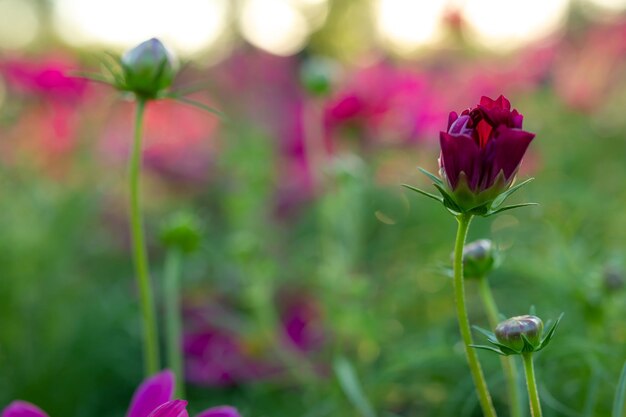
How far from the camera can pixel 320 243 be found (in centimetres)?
116

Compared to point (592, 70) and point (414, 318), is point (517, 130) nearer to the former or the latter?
point (414, 318)

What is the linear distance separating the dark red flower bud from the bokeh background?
0.13 m

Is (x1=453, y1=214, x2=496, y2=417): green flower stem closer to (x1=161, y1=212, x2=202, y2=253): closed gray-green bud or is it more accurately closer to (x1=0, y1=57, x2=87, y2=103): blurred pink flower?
(x1=161, y1=212, x2=202, y2=253): closed gray-green bud

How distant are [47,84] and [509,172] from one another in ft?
3.65

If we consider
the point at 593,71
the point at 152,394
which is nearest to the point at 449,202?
the point at 152,394

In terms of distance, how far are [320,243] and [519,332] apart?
2.79ft

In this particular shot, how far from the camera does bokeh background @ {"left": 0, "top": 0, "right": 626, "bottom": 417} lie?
2.06 feet

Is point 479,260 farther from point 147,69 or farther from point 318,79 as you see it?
point 318,79

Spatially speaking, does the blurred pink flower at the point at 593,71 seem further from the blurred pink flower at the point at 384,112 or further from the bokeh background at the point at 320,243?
the blurred pink flower at the point at 384,112

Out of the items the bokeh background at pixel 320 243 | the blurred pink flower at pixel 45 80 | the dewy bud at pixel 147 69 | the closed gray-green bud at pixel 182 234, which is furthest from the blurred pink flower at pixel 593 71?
the dewy bud at pixel 147 69

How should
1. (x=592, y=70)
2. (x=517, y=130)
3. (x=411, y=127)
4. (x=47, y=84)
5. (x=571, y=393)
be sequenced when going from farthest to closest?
(x=592, y=70)
(x=47, y=84)
(x=411, y=127)
(x=571, y=393)
(x=517, y=130)

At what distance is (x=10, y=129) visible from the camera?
136 centimetres

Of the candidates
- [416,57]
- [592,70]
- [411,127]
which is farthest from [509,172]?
[416,57]

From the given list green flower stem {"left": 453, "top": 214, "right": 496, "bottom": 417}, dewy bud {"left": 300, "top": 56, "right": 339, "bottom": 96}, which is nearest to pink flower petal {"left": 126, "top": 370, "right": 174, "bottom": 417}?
green flower stem {"left": 453, "top": 214, "right": 496, "bottom": 417}
